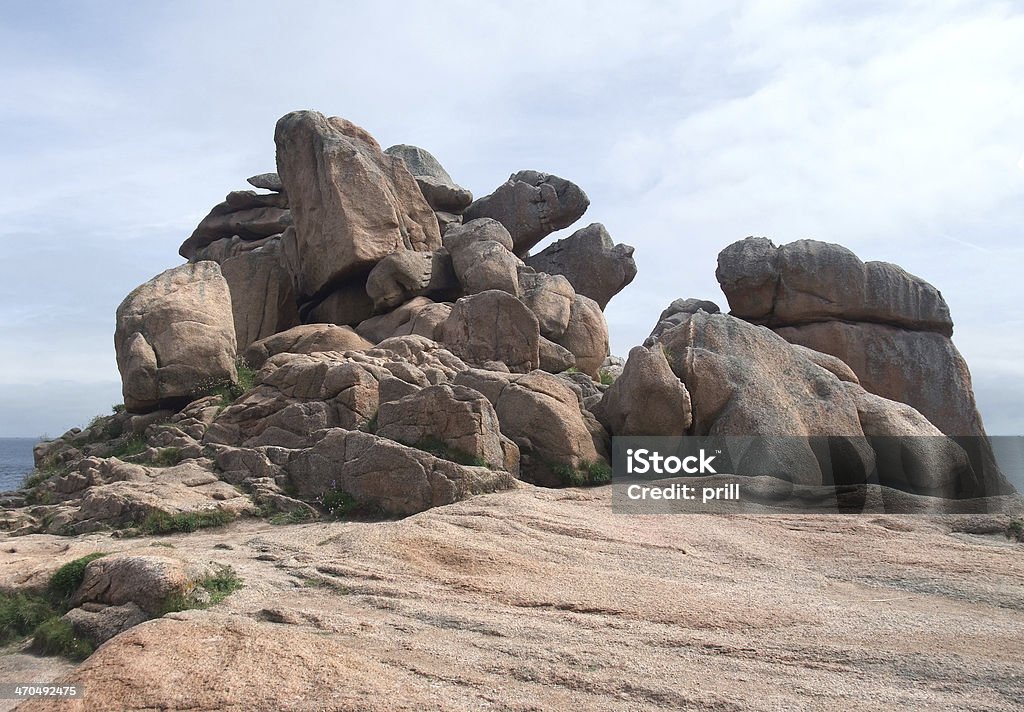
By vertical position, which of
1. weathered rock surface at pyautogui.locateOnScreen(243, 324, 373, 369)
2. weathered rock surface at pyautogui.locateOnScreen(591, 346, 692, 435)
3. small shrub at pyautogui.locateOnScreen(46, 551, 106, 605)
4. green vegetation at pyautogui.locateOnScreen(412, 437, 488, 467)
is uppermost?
weathered rock surface at pyautogui.locateOnScreen(243, 324, 373, 369)

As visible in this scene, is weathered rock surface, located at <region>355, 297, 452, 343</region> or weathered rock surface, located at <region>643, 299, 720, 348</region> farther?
weathered rock surface, located at <region>643, 299, 720, 348</region>

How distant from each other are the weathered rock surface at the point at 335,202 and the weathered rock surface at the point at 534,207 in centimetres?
851

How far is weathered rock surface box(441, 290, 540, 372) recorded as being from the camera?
24.5m

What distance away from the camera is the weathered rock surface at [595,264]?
38.0m

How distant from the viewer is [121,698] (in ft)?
23.5

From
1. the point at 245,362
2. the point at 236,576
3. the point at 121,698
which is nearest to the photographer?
the point at 121,698

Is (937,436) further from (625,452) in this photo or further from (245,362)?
(245,362)

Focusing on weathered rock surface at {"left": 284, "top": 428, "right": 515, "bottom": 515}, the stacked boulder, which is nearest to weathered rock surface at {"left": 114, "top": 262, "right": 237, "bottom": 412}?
the stacked boulder

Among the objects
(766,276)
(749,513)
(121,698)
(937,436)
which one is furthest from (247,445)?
(766,276)

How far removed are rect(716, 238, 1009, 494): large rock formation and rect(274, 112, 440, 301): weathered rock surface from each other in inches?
503

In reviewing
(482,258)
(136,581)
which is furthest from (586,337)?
(136,581)

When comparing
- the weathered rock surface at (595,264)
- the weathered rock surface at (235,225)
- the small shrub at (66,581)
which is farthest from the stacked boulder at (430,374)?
the weathered rock surface at (595,264)

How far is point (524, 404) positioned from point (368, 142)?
1656 cm

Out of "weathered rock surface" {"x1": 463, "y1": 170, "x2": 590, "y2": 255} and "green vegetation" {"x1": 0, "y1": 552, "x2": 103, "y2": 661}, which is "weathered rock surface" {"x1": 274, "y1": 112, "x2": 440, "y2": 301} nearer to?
"weathered rock surface" {"x1": 463, "y1": 170, "x2": 590, "y2": 255}
